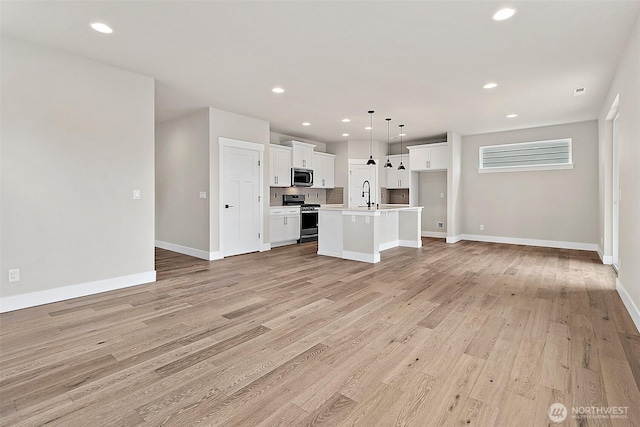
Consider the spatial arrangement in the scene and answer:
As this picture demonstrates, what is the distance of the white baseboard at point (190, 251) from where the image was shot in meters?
5.82

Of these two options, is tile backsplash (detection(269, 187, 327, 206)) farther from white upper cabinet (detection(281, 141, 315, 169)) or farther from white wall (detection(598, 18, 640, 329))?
white wall (detection(598, 18, 640, 329))

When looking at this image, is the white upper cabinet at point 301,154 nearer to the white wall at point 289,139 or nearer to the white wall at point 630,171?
the white wall at point 289,139

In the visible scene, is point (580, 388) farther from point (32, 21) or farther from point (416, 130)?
point (416, 130)

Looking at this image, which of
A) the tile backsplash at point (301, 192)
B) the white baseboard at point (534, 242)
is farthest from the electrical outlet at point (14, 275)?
the white baseboard at point (534, 242)

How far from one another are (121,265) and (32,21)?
2670mm

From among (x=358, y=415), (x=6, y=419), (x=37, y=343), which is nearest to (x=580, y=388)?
(x=358, y=415)

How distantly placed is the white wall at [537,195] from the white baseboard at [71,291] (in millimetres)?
7371

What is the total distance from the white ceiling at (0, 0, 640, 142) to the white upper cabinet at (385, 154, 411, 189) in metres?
3.56

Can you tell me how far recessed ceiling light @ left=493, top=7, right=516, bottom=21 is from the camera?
108 inches

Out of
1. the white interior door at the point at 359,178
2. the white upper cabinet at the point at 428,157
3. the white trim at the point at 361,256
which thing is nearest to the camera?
the white trim at the point at 361,256

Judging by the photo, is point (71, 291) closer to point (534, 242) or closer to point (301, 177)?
point (301, 177)

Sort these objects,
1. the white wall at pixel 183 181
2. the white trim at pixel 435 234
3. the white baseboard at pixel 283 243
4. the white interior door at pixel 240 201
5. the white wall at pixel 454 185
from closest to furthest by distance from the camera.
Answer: the white wall at pixel 183 181
the white interior door at pixel 240 201
the white baseboard at pixel 283 243
the white wall at pixel 454 185
the white trim at pixel 435 234

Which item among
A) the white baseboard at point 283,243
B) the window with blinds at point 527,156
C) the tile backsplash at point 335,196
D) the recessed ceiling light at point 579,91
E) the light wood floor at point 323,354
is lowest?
the light wood floor at point 323,354

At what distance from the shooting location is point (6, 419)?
5.48 ft
